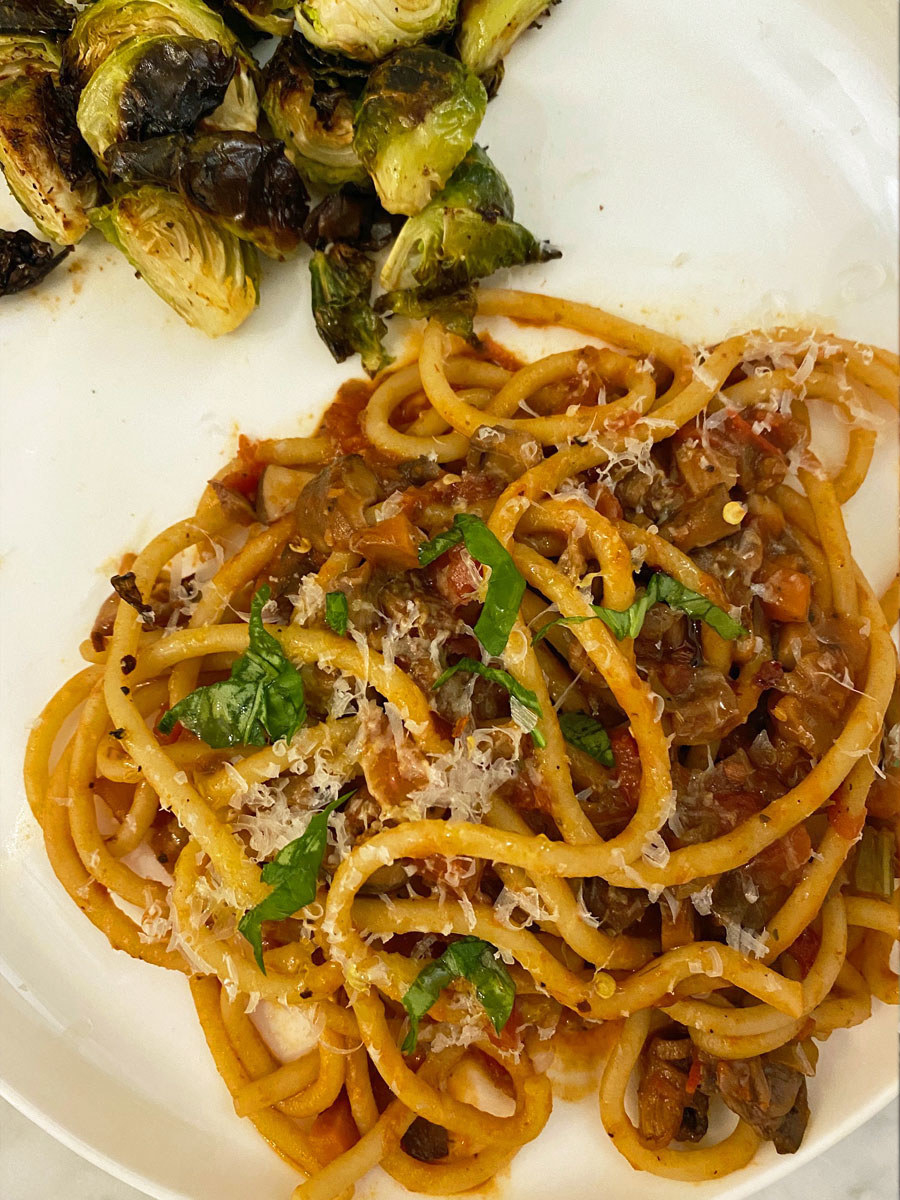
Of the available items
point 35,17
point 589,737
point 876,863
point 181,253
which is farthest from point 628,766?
point 35,17

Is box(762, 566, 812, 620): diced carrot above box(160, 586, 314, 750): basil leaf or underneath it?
underneath

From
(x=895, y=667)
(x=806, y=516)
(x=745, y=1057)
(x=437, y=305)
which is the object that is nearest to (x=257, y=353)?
(x=437, y=305)

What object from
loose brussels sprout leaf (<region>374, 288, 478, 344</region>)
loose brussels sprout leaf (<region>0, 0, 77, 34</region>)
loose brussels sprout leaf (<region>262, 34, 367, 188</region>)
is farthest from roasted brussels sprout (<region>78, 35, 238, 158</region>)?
loose brussels sprout leaf (<region>374, 288, 478, 344</region>)

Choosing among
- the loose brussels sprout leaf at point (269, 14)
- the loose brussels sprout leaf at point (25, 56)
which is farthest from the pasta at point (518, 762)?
the loose brussels sprout leaf at point (25, 56)

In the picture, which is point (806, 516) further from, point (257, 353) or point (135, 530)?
point (135, 530)

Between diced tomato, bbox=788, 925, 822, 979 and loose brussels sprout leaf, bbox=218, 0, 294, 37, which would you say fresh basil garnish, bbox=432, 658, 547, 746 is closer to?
diced tomato, bbox=788, 925, 822, 979

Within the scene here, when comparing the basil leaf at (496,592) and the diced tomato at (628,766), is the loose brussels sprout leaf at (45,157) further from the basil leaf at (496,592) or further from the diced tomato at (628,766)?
the diced tomato at (628,766)
